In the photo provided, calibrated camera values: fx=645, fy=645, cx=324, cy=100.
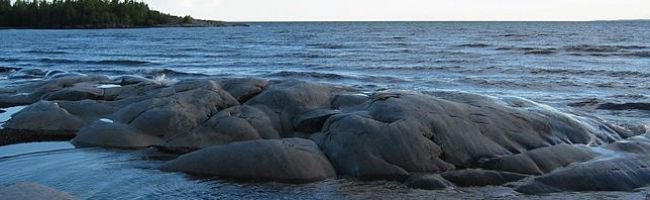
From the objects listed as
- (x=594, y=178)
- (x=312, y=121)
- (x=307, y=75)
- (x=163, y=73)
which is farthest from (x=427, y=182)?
(x=163, y=73)

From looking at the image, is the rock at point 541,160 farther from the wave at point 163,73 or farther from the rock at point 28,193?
A: the wave at point 163,73

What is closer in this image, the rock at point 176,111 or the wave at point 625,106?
the rock at point 176,111

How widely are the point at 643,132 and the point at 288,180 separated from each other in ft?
22.6

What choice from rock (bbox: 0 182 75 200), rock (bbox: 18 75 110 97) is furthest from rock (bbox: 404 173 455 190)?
rock (bbox: 18 75 110 97)

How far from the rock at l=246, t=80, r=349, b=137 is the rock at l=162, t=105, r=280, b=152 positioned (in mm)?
263

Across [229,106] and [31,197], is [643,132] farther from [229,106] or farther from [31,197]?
[31,197]

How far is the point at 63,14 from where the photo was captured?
124438 mm

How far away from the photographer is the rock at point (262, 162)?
28.0 feet

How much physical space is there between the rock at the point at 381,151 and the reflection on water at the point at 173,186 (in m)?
0.32

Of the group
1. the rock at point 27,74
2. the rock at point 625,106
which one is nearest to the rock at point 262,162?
the rock at point 625,106

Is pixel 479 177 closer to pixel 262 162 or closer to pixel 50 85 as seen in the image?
pixel 262 162

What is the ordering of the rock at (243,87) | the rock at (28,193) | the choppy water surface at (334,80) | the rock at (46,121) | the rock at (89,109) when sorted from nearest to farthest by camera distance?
the rock at (28,193) < the choppy water surface at (334,80) < the rock at (46,121) < the rock at (89,109) < the rock at (243,87)

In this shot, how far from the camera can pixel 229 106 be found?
39.5 ft

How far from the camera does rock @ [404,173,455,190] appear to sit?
8117mm
